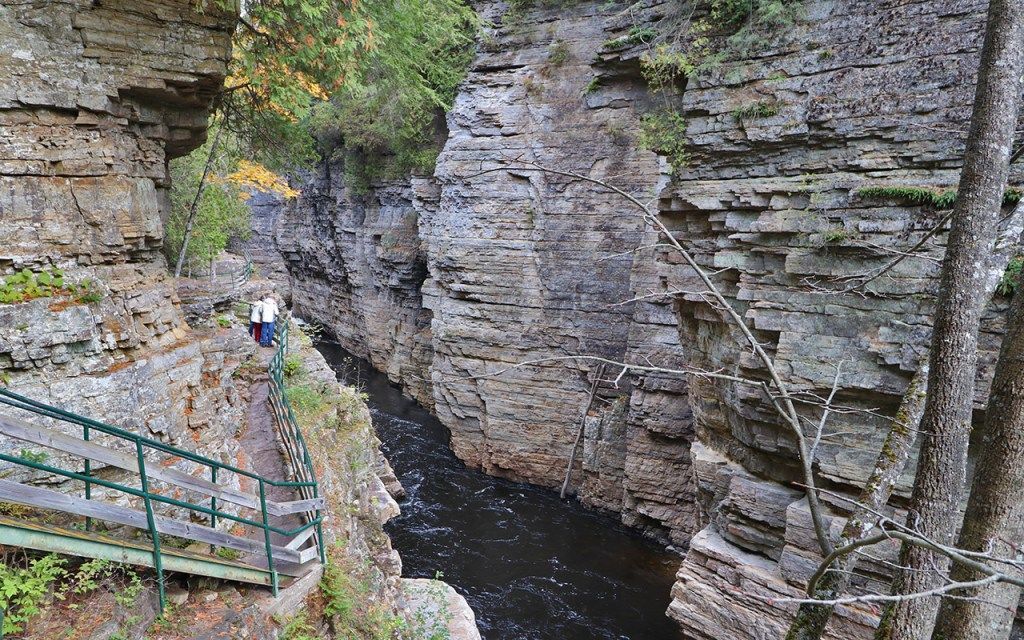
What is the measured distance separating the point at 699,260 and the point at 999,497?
6.88 metres

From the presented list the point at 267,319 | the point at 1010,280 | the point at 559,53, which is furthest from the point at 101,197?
the point at 559,53

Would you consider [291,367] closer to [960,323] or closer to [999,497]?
[960,323]

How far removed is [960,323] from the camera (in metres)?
3.92

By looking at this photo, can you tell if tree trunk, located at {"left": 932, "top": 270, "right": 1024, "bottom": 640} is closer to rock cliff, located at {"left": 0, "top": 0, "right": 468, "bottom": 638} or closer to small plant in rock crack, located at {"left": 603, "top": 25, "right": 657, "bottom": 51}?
rock cliff, located at {"left": 0, "top": 0, "right": 468, "bottom": 638}

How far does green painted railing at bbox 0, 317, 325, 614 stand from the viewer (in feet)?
13.2

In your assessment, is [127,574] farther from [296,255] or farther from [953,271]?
[296,255]

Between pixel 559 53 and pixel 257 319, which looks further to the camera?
pixel 559 53

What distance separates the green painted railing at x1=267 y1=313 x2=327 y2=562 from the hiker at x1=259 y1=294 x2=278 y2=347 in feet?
5.13

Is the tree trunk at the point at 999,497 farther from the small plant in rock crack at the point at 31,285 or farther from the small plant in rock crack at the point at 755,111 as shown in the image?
the small plant in rock crack at the point at 31,285

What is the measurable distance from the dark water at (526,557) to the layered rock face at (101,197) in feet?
27.5

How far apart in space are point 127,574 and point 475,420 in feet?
48.1

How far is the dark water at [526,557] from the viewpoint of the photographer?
12062mm

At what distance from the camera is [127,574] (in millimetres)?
4480

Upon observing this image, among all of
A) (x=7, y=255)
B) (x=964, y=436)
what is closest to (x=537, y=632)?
(x=964, y=436)
